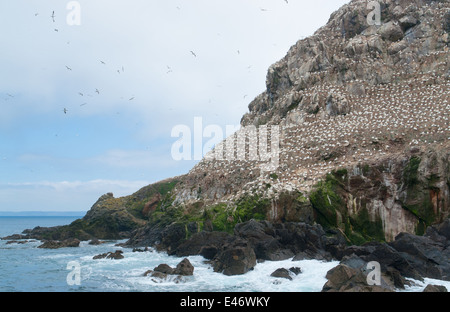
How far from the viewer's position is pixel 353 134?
38.9 m

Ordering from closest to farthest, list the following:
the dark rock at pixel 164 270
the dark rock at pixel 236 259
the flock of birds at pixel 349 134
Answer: the dark rock at pixel 236 259
the dark rock at pixel 164 270
the flock of birds at pixel 349 134

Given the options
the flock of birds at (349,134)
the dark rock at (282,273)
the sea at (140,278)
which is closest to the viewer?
the sea at (140,278)

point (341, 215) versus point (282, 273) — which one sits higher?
point (341, 215)

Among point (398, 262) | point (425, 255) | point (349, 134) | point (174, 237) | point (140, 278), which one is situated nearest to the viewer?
point (398, 262)

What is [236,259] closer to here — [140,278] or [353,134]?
[140,278]

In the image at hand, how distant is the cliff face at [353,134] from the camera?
104 feet

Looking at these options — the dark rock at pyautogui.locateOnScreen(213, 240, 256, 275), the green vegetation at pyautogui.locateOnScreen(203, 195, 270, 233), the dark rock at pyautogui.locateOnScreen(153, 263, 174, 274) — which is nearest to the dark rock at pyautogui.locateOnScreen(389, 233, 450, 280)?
the dark rock at pyautogui.locateOnScreen(213, 240, 256, 275)

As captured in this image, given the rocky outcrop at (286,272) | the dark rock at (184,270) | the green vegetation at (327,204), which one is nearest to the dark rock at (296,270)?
the rocky outcrop at (286,272)

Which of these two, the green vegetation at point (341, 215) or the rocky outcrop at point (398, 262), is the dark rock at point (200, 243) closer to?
the green vegetation at point (341, 215)

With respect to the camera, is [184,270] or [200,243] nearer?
[184,270]

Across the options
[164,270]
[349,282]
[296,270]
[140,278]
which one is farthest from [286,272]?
[140,278]

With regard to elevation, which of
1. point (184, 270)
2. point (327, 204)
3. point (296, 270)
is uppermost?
point (327, 204)

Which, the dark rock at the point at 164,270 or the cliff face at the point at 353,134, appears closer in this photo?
the dark rock at the point at 164,270

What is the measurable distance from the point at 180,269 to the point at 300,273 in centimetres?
821
